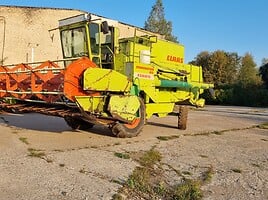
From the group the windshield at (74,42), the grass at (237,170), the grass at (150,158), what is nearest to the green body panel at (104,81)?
the windshield at (74,42)

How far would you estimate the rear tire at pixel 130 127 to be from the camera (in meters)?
9.02

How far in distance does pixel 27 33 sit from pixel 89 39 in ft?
78.5

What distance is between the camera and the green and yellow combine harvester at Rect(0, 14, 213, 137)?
8086mm

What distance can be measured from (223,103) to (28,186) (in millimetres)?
34571

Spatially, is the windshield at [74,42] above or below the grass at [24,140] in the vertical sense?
above

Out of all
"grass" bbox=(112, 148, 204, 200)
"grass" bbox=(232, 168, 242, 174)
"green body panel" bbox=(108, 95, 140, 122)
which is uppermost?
"green body panel" bbox=(108, 95, 140, 122)

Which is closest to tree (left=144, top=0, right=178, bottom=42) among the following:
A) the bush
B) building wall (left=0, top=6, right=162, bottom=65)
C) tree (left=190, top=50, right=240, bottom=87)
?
tree (left=190, top=50, right=240, bottom=87)

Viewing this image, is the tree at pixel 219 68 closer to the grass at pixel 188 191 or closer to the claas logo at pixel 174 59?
the claas logo at pixel 174 59

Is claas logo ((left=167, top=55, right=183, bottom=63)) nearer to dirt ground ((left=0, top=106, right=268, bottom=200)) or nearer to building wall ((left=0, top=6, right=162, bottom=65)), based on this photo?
dirt ground ((left=0, top=106, right=268, bottom=200))

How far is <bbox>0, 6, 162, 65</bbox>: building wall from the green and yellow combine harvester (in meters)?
18.9

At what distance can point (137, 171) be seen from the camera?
581cm

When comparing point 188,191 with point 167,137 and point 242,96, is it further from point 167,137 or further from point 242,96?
point 242,96

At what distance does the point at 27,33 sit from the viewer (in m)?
31.2

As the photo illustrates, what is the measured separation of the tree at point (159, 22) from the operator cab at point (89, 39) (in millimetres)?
51661
